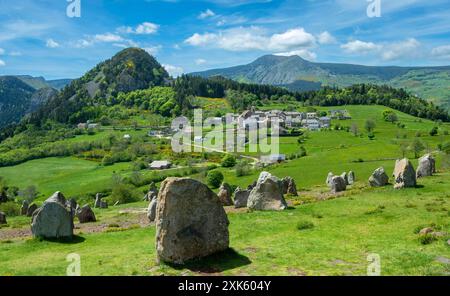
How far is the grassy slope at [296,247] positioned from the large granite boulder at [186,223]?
635 mm

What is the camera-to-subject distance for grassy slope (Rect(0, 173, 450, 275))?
18.1 m

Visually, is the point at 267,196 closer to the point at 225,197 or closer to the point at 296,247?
the point at 225,197

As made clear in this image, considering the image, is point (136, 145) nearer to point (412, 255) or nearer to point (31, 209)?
point (31, 209)

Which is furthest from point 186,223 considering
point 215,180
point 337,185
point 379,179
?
point 215,180

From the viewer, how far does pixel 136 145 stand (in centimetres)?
17588

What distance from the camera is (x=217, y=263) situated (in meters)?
19.2

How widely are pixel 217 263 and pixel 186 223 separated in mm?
2296

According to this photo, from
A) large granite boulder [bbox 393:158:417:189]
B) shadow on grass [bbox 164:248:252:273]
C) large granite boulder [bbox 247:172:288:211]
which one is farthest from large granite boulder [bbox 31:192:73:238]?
large granite boulder [bbox 393:158:417:189]

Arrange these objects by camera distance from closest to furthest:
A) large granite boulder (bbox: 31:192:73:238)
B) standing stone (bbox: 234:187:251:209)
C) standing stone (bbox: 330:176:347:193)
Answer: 1. large granite boulder (bbox: 31:192:73:238)
2. standing stone (bbox: 234:187:251:209)
3. standing stone (bbox: 330:176:347:193)

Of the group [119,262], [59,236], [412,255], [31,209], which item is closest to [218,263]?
[119,262]

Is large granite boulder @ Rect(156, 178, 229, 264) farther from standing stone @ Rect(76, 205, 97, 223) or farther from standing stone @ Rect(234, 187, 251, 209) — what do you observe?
standing stone @ Rect(76, 205, 97, 223)

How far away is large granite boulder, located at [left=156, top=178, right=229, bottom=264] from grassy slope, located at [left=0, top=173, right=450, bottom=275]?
0.63 meters

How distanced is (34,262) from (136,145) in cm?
15553
